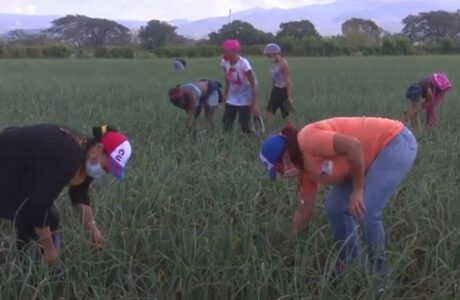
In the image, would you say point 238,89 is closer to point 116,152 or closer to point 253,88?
point 253,88

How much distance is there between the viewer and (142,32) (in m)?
72.6

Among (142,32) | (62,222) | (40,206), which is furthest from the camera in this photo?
(142,32)

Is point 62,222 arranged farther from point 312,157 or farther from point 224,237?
point 312,157

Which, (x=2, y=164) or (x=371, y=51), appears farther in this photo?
(x=371, y=51)

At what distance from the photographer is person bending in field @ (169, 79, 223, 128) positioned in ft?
29.0

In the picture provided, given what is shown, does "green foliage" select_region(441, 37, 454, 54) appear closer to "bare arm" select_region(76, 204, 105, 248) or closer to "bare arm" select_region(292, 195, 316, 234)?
"bare arm" select_region(292, 195, 316, 234)

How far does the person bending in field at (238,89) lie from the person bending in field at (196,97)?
6.7 inches

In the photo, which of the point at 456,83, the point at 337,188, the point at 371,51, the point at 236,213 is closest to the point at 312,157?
the point at 337,188

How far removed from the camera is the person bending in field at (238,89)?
8953mm

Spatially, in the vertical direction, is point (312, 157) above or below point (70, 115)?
above

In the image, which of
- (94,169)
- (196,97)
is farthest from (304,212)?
(196,97)

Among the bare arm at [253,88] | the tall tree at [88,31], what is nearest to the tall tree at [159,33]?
the tall tree at [88,31]

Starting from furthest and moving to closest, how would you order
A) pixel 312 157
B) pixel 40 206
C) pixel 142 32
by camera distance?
pixel 142 32, pixel 312 157, pixel 40 206

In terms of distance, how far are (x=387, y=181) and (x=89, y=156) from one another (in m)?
1.49
